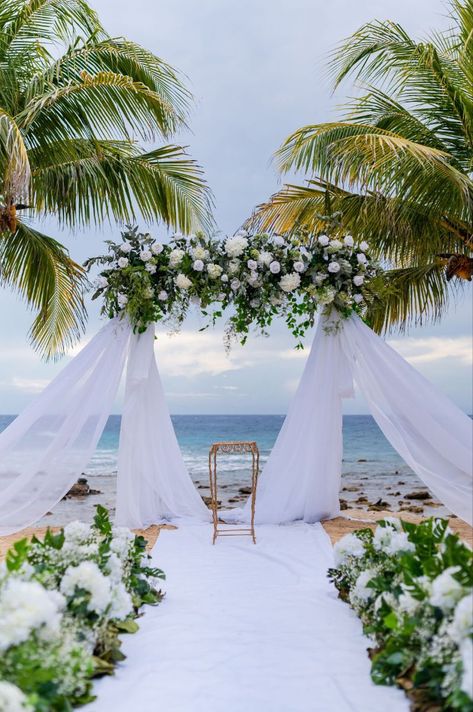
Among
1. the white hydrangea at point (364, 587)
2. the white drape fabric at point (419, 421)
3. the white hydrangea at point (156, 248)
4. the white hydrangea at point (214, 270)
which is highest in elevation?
the white hydrangea at point (156, 248)

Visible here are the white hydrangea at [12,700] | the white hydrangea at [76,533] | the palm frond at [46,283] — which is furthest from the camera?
the palm frond at [46,283]

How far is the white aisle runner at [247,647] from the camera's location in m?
2.66

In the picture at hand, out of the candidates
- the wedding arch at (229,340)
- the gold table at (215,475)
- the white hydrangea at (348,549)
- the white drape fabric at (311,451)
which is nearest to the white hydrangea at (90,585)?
the white hydrangea at (348,549)

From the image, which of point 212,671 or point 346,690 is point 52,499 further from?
point 346,690

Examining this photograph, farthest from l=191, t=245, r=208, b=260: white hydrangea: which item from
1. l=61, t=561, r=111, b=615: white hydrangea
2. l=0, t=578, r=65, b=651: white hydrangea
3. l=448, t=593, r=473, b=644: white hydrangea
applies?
l=448, t=593, r=473, b=644: white hydrangea

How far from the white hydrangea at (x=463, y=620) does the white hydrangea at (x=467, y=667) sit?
0.06 metres

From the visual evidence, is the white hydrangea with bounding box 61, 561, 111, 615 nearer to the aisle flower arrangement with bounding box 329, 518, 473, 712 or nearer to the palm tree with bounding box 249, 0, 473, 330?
the aisle flower arrangement with bounding box 329, 518, 473, 712

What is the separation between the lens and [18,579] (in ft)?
8.67

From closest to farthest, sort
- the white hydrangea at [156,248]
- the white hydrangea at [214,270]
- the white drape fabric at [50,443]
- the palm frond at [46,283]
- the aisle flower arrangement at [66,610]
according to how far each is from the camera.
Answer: the aisle flower arrangement at [66,610] → the white drape fabric at [50,443] → the white hydrangea at [214,270] → the white hydrangea at [156,248] → the palm frond at [46,283]

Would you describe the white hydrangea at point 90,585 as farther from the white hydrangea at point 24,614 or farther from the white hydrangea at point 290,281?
the white hydrangea at point 290,281

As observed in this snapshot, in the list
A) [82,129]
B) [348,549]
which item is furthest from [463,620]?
[82,129]

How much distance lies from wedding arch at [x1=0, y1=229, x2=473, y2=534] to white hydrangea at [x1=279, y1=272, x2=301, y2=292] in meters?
0.01

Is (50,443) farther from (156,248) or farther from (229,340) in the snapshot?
(156,248)

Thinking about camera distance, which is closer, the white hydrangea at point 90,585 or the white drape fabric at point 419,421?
the white hydrangea at point 90,585
